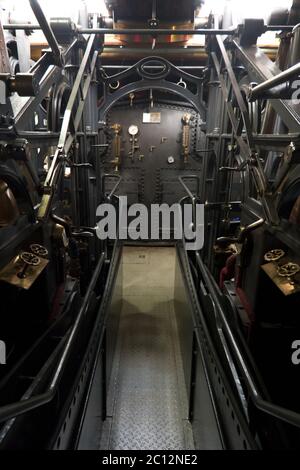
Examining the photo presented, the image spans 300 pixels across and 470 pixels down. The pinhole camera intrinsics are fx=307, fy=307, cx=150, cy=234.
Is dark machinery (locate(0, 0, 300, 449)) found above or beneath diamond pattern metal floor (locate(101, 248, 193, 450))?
above

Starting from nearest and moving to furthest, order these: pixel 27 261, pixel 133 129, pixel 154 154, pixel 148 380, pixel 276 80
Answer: pixel 276 80
pixel 27 261
pixel 148 380
pixel 133 129
pixel 154 154

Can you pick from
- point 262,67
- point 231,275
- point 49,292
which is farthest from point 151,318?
point 262,67

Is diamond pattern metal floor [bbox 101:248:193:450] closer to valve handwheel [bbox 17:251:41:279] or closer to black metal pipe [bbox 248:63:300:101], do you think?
valve handwheel [bbox 17:251:41:279]

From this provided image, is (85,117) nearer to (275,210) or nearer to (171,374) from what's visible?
(275,210)

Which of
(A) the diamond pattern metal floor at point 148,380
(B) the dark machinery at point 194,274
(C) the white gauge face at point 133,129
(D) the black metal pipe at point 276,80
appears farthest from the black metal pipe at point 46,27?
(C) the white gauge face at point 133,129

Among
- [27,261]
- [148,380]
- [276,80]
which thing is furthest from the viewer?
[148,380]

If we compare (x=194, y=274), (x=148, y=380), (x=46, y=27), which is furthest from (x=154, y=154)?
(x=46, y=27)

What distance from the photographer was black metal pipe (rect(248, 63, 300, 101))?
52.8 inches

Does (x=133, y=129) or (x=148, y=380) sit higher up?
(x=133, y=129)

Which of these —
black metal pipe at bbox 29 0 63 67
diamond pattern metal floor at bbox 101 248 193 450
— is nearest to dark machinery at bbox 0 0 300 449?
black metal pipe at bbox 29 0 63 67

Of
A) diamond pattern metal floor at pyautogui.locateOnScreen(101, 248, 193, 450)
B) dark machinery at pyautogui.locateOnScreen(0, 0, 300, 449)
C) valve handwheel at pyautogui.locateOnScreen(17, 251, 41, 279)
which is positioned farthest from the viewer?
diamond pattern metal floor at pyautogui.locateOnScreen(101, 248, 193, 450)

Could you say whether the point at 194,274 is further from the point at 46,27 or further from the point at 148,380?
the point at 46,27

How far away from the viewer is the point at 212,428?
1.76m

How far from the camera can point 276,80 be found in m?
1.49
